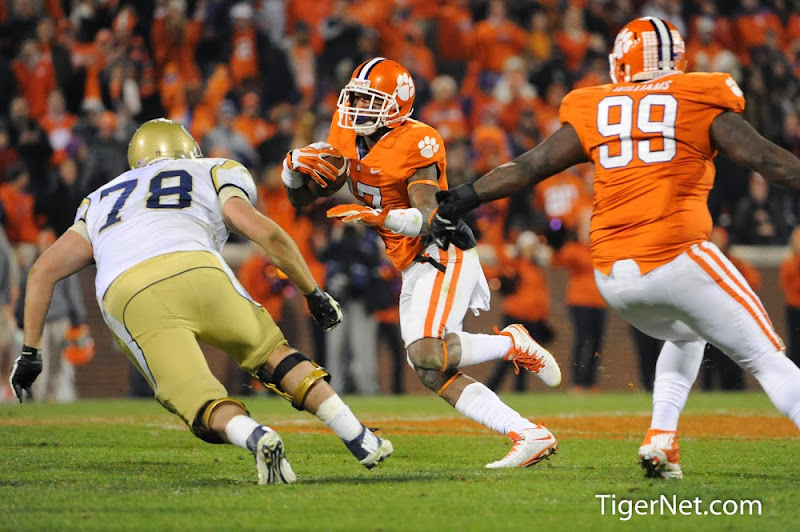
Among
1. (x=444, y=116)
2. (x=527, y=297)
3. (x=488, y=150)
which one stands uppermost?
(x=444, y=116)

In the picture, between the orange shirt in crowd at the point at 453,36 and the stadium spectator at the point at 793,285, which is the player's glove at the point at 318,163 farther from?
the orange shirt in crowd at the point at 453,36

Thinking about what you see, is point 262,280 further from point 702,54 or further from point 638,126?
point 638,126

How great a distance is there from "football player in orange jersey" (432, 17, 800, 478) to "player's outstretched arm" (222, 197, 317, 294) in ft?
2.10

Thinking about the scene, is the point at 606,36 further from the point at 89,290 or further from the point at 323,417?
the point at 323,417

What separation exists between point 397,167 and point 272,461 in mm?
2005

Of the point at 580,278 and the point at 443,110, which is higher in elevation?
the point at 443,110

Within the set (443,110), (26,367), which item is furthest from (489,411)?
(443,110)

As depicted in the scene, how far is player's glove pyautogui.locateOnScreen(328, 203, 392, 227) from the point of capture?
17.3 ft

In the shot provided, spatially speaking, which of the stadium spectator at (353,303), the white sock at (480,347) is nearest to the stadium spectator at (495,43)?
the stadium spectator at (353,303)

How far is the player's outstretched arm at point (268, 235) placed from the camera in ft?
16.5

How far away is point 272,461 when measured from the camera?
483cm

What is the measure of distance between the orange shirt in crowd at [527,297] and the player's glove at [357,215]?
26.1ft

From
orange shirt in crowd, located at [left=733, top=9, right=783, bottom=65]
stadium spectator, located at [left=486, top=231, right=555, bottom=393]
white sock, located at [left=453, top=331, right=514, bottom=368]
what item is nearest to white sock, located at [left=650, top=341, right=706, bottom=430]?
white sock, located at [left=453, top=331, right=514, bottom=368]

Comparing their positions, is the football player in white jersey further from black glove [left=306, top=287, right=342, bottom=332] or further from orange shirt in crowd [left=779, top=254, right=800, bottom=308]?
orange shirt in crowd [left=779, top=254, right=800, bottom=308]
